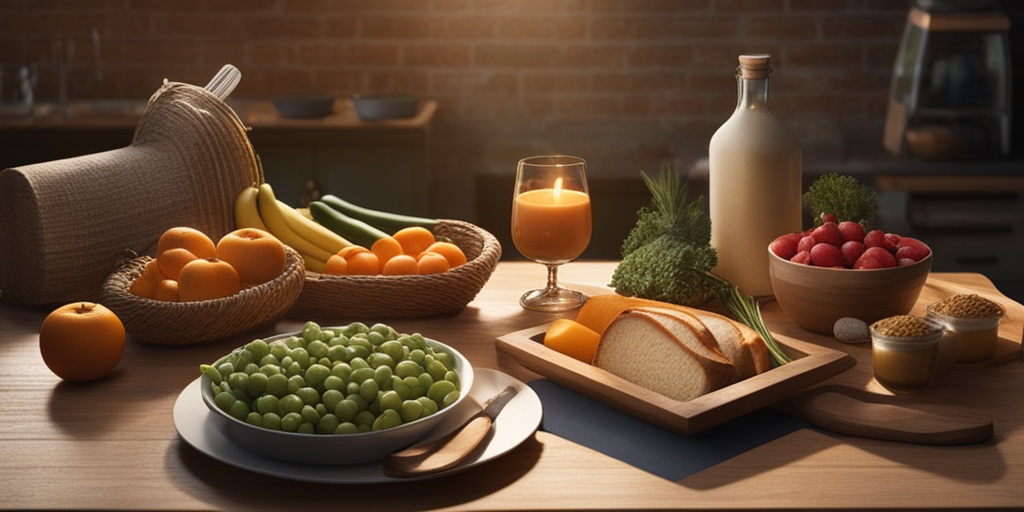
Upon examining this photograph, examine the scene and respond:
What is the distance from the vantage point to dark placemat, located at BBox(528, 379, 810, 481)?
42.7 inches

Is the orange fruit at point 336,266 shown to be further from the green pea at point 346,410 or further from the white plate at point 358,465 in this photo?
the green pea at point 346,410

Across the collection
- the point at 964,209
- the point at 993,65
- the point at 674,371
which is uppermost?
the point at 993,65

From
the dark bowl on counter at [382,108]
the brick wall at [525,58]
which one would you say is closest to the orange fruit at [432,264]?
the dark bowl on counter at [382,108]

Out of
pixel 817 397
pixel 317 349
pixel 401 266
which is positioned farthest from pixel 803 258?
pixel 317 349

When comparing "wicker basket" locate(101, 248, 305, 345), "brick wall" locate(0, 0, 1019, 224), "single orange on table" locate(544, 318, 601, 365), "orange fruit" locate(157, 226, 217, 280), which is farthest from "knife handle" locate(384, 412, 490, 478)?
"brick wall" locate(0, 0, 1019, 224)

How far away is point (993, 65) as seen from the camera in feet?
10.4

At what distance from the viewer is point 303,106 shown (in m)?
3.27

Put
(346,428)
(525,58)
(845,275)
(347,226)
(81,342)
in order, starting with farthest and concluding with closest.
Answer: (525,58) < (347,226) < (845,275) < (81,342) < (346,428)

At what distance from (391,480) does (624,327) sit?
0.33 m

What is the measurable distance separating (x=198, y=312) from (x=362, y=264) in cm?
25

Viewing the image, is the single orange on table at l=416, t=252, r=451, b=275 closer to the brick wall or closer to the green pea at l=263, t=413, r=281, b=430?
the green pea at l=263, t=413, r=281, b=430

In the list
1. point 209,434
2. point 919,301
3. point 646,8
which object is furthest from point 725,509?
point 646,8

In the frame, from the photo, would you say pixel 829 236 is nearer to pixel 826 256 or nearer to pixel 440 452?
pixel 826 256

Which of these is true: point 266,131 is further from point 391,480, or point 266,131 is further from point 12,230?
point 391,480
